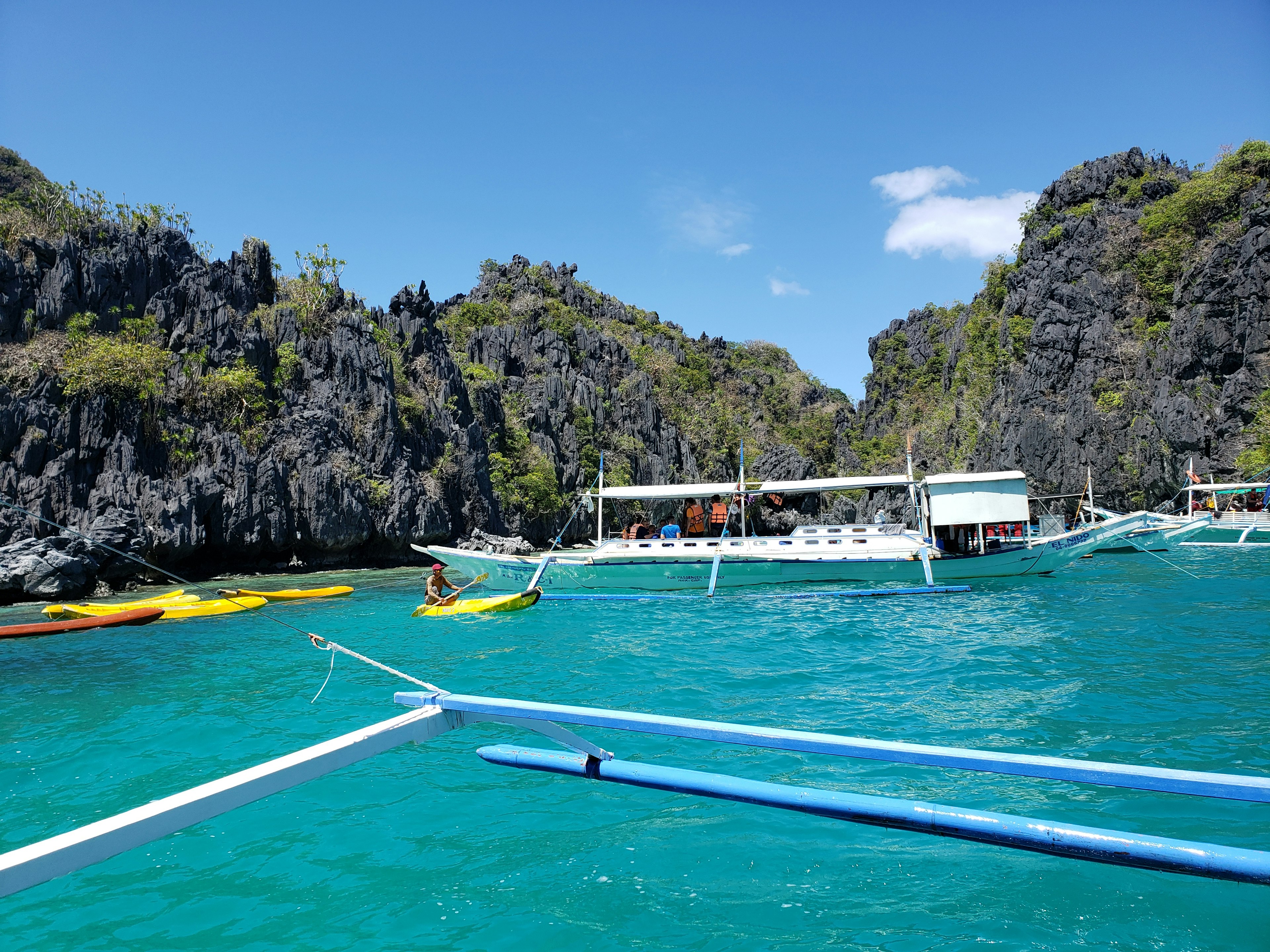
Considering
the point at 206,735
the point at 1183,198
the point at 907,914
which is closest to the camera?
the point at 907,914

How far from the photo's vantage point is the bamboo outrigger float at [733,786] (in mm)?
2961

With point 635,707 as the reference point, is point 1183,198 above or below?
above

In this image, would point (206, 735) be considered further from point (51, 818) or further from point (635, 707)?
point (635, 707)

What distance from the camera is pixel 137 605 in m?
20.6

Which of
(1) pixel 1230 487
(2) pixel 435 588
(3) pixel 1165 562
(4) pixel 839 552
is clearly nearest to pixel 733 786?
(2) pixel 435 588

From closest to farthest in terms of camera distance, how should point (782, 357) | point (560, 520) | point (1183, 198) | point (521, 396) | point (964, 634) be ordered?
point (964, 634), point (1183, 198), point (560, 520), point (521, 396), point (782, 357)

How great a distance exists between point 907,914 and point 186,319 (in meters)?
41.3

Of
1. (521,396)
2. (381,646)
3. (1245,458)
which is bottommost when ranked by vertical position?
(381,646)

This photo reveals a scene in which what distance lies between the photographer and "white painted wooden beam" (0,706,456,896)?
2938mm

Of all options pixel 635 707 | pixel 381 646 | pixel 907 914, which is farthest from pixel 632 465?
pixel 907 914

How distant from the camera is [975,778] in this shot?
6.50 meters

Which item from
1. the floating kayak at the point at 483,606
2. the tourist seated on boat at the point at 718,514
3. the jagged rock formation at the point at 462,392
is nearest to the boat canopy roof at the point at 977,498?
the tourist seated on boat at the point at 718,514

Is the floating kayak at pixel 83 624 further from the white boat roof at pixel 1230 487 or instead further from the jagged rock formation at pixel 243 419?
the white boat roof at pixel 1230 487

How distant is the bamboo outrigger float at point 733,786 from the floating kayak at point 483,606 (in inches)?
581
